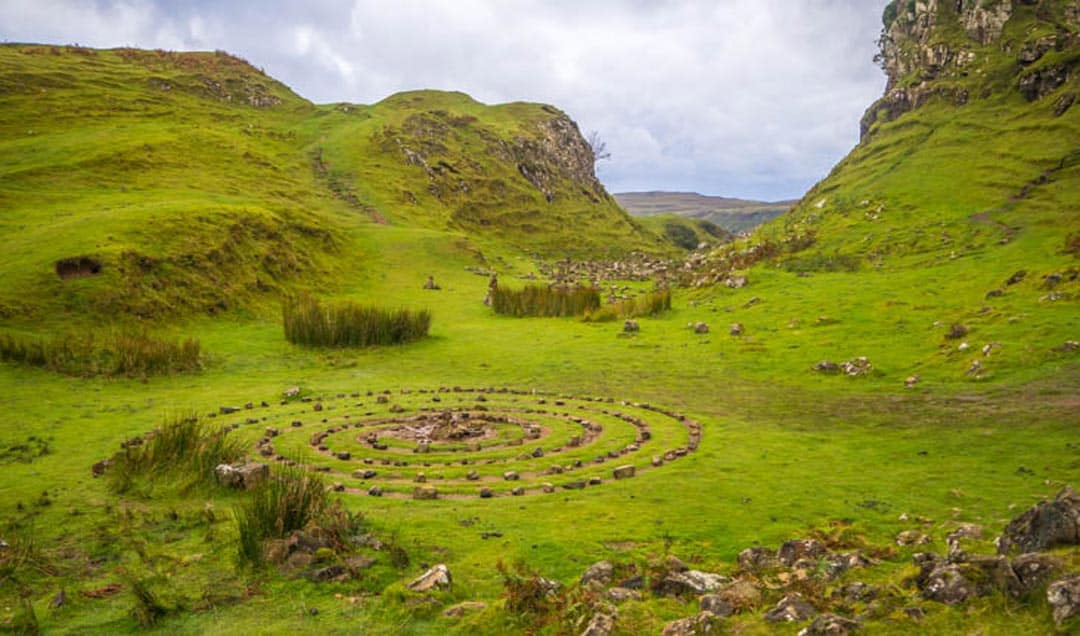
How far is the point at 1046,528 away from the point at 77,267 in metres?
37.3

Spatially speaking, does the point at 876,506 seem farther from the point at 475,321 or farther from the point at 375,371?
the point at 475,321

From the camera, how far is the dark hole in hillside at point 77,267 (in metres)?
30.8

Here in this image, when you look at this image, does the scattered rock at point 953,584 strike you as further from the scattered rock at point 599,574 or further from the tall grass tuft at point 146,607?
the tall grass tuft at point 146,607

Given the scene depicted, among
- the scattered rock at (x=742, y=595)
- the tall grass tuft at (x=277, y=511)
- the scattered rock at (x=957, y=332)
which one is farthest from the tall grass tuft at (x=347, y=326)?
the scattered rock at (x=742, y=595)

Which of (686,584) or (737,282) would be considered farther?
(737,282)

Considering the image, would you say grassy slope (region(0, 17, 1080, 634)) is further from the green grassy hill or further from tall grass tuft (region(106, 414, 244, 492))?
the green grassy hill

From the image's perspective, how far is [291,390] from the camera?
23.0 meters

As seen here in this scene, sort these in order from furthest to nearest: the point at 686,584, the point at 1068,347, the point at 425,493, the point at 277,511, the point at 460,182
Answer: the point at 460,182
the point at 1068,347
the point at 425,493
the point at 277,511
the point at 686,584

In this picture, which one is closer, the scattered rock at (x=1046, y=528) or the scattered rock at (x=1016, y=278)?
the scattered rock at (x=1046, y=528)

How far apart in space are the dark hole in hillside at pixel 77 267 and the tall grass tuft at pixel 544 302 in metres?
22.2

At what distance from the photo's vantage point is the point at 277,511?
32.7 feet

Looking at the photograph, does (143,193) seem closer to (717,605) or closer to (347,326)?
(347,326)

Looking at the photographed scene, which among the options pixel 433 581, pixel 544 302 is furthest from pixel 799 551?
pixel 544 302

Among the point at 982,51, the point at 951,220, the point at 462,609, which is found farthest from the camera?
the point at 982,51
